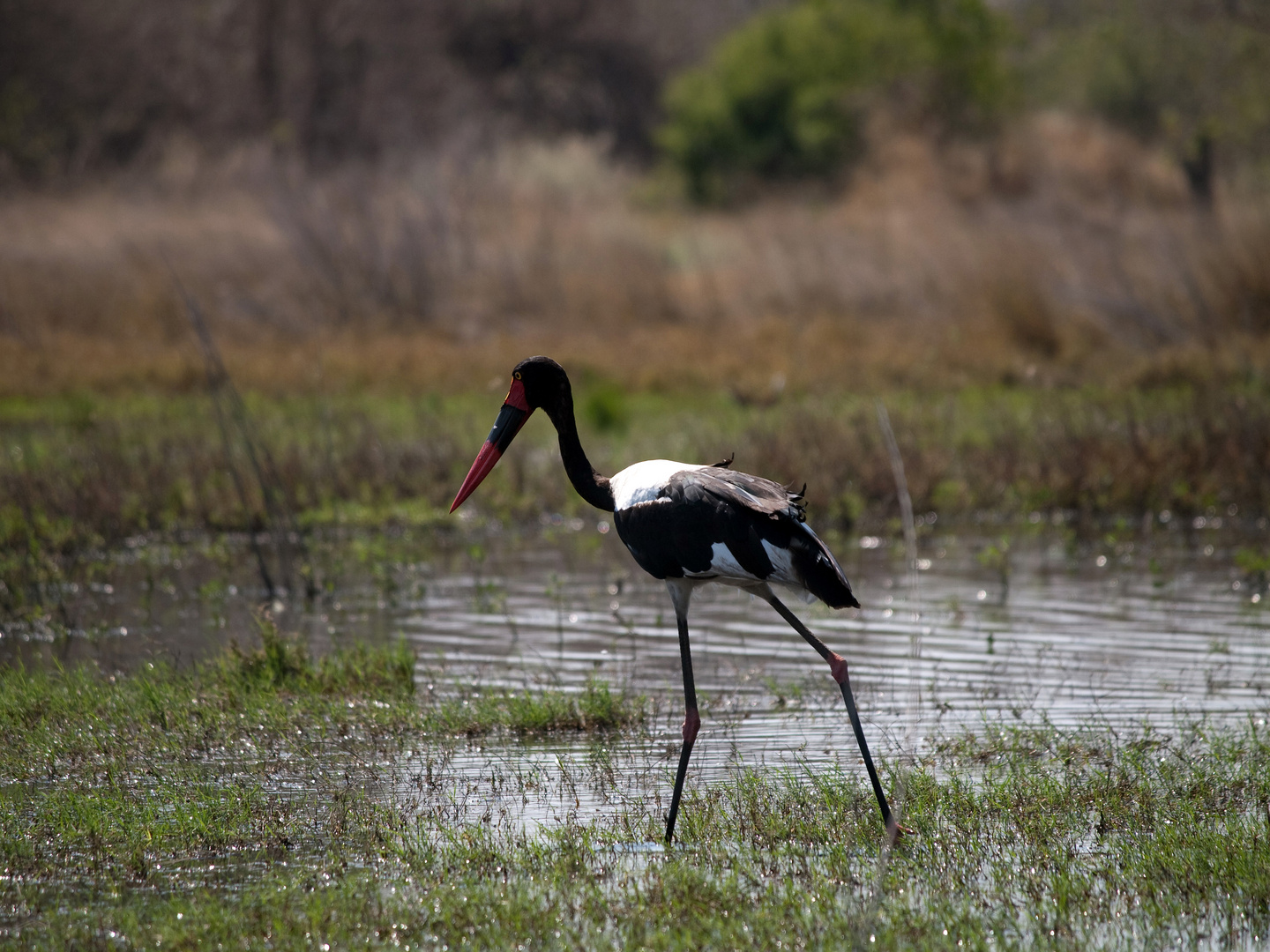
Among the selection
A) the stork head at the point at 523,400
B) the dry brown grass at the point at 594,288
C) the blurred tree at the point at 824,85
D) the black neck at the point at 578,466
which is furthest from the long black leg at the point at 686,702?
the blurred tree at the point at 824,85

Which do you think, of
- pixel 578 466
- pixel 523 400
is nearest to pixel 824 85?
pixel 523 400

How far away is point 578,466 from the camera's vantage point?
5.11m

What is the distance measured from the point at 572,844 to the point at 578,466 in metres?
1.42

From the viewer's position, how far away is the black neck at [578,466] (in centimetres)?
505

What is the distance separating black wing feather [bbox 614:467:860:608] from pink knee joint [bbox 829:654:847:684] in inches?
6.2

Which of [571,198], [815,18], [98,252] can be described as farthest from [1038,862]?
[815,18]

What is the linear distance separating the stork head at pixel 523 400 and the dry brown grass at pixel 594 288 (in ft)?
21.2

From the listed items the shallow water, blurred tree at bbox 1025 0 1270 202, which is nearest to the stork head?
the shallow water

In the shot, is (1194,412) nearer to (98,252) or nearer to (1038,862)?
(1038,862)

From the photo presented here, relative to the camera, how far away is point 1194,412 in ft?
29.6

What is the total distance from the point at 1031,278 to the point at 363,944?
11.2 metres

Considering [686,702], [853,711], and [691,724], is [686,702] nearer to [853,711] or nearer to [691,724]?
[691,724]

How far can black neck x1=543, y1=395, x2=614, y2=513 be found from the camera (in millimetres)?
5047

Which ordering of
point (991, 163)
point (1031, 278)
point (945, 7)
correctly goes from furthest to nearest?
point (945, 7) < point (991, 163) < point (1031, 278)
